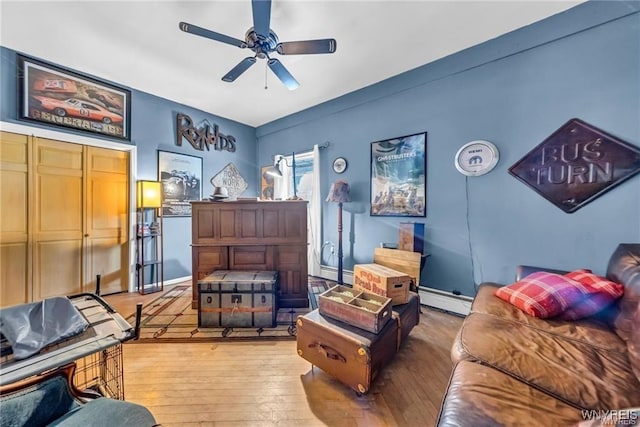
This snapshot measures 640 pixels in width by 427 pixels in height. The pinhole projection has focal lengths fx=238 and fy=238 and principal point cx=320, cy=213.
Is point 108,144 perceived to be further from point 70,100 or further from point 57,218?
point 57,218

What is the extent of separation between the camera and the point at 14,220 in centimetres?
258

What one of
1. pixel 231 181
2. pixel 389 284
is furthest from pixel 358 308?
pixel 231 181

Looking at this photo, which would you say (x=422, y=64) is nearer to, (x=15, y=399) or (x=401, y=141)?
(x=401, y=141)

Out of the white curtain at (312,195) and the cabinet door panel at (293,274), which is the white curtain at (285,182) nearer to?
the white curtain at (312,195)

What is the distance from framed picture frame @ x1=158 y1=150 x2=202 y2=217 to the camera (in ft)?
12.2

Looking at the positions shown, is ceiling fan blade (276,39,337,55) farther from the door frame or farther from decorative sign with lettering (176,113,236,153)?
the door frame

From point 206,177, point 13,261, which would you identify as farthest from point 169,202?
point 13,261

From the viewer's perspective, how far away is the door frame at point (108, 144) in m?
2.59

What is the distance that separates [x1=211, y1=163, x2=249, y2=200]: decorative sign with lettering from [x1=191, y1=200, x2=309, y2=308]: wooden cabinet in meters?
1.80

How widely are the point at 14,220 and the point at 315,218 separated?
11.7 ft

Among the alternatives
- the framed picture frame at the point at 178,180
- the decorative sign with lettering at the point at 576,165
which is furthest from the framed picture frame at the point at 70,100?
the decorative sign with lettering at the point at 576,165

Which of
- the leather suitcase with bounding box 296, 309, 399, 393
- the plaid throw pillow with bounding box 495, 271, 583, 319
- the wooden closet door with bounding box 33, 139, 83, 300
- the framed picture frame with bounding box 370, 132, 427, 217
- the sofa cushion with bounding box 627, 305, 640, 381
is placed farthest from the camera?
the framed picture frame with bounding box 370, 132, 427, 217

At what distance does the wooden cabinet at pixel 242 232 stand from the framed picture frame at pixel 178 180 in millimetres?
1188

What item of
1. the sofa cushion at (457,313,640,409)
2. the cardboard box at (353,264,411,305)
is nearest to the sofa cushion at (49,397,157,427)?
the sofa cushion at (457,313,640,409)
